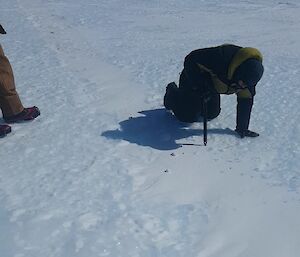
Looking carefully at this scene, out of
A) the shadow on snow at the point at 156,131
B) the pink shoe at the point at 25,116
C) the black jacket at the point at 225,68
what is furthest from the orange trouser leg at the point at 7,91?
the black jacket at the point at 225,68

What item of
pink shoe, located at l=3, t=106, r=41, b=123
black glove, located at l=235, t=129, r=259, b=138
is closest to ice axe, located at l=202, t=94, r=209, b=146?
black glove, located at l=235, t=129, r=259, b=138

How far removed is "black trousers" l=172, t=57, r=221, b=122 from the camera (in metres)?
4.21

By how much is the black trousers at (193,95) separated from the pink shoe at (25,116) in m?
1.22

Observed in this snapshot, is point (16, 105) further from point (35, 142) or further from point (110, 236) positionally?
point (110, 236)

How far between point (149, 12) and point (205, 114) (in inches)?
235

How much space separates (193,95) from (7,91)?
1537 millimetres

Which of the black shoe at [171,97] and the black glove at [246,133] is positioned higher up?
the black shoe at [171,97]

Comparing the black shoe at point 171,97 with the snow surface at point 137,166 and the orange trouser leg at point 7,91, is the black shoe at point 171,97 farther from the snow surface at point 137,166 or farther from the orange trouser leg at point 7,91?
the orange trouser leg at point 7,91

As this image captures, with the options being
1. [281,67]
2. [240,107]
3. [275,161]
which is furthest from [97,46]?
[275,161]

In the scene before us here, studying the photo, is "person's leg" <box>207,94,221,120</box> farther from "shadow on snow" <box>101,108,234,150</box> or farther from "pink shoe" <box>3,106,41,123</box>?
"pink shoe" <box>3,106,41,123</box>

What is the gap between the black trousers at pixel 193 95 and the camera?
4215 mm

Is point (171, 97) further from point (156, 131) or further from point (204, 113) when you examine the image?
point (204, 113)

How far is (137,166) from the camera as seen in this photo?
3816mm

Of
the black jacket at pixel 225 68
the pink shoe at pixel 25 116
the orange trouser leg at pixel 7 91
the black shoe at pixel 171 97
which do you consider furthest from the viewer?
the black shoe at pixel 171 97
